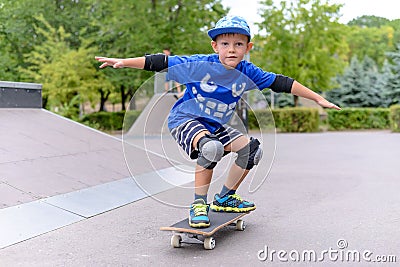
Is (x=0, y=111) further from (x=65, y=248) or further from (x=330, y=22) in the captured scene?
(x=330, y=22)

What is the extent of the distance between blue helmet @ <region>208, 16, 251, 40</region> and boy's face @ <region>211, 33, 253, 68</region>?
6 centimetres

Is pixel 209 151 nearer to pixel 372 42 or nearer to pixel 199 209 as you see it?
pixel 199 209

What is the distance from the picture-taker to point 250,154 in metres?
4.34

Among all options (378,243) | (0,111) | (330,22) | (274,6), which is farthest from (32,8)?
(378,243)

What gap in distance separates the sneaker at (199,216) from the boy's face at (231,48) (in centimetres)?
115

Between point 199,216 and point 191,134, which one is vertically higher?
point 191,134

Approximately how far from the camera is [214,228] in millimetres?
3936

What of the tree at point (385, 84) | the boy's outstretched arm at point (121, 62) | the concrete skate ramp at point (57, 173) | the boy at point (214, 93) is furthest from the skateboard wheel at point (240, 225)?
the tree at point (385, 84)

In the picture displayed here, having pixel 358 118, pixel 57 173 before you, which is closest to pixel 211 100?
pixel 57 173

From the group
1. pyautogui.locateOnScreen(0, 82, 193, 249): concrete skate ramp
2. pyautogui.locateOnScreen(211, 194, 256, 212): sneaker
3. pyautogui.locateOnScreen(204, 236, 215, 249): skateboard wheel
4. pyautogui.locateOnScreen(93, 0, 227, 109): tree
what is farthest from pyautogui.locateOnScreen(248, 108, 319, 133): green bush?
pyautogui.locateOnScreen(204, 236, 215, 249): skateboard wheel

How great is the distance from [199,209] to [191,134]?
A: 59cm

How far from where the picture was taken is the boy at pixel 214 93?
13.5 ft

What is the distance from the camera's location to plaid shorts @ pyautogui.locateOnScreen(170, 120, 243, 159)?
412 centimetres

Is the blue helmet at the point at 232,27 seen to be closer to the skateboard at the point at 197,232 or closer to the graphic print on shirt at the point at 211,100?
the graphic print on shirt at the point at 211,100
